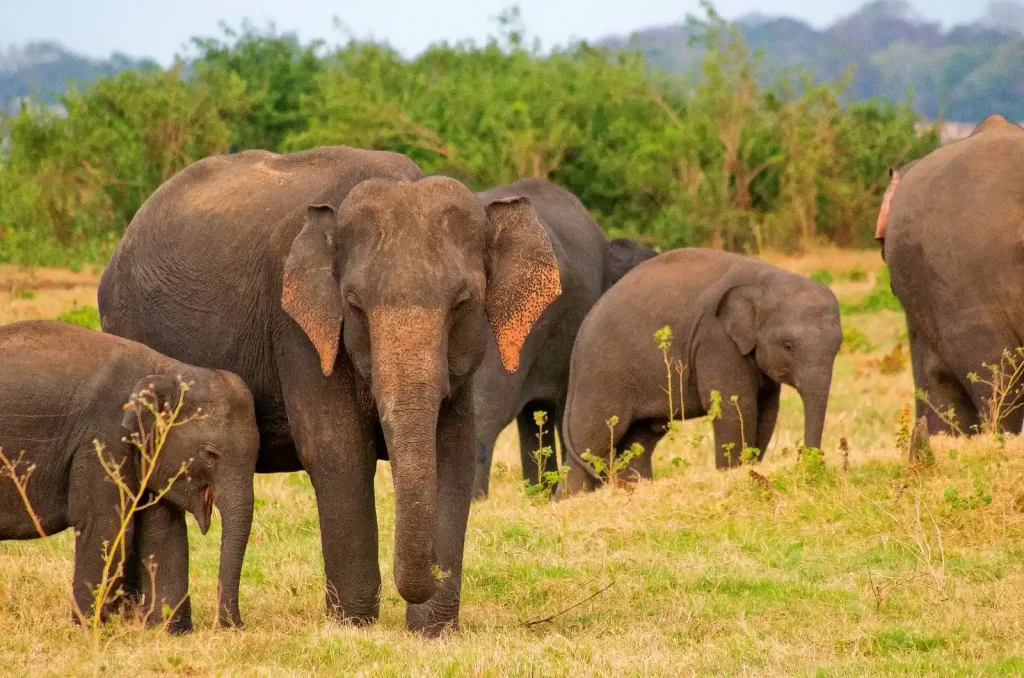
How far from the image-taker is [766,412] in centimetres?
1105

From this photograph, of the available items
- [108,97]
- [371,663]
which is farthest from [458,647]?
[108,97]

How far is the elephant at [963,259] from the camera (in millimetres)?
9125

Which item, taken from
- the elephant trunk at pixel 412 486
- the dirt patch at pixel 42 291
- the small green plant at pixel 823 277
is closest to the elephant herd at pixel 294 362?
the elephant trunk at pixel 412 486

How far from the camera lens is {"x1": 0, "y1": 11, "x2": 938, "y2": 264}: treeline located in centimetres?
2869

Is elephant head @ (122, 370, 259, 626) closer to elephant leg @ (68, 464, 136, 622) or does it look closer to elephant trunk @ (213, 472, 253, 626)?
elephant trunk @ (213, 472, 253, 626)

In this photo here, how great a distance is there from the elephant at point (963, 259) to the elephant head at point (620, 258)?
9.30 feet

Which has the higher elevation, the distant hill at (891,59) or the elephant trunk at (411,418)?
the elephant trunk at (411,418)

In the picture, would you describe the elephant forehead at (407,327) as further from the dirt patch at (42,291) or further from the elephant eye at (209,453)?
the dirt patch at (42,291)

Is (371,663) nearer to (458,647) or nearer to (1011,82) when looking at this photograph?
(458,647)

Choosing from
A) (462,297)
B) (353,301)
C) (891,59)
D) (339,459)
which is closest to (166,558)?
(339,459)

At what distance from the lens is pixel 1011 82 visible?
110m

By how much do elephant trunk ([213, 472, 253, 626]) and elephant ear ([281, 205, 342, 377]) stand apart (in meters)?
0.62

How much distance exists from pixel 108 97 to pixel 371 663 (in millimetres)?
28383

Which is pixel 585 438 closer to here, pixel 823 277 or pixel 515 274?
pixel 515 274
